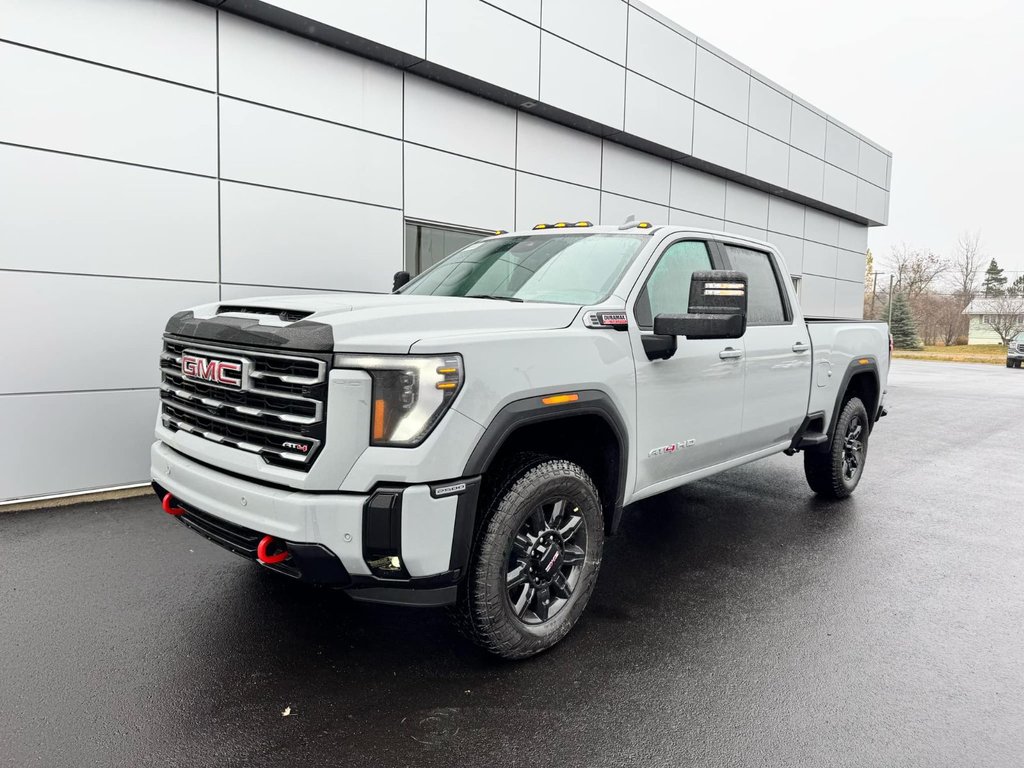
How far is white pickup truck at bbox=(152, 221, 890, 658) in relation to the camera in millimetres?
2527

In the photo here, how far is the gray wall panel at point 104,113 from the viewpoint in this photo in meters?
5.49

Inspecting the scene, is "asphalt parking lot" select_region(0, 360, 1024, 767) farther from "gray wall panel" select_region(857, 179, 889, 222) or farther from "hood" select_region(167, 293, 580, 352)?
"gray wall panel" select_region(857, 179, 889, 222)

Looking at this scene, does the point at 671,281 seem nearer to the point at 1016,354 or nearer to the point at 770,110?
the point at 770,110

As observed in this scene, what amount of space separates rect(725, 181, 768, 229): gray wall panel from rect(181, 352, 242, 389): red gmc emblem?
43.4ft

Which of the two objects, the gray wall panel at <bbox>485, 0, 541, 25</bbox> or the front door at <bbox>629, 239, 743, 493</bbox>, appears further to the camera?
the gray wall panel at <bbox>485, 0, 541, 25</bbox>

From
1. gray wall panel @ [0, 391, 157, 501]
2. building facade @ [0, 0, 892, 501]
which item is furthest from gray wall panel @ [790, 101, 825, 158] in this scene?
gray wall panel @ [0, 391, 157, 501]

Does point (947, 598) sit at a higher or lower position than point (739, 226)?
lower

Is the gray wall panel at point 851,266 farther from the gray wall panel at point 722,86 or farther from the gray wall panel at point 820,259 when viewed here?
the gray wall panel at point 722,86

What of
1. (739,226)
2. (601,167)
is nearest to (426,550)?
(601,167)

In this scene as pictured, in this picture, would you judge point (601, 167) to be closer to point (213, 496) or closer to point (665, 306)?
point (665, 306)

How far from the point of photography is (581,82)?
32.7 ft

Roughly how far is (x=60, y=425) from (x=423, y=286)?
3722 mm

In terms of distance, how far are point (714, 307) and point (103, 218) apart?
539 centimetres

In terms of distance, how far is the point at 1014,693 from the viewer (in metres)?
2.92
